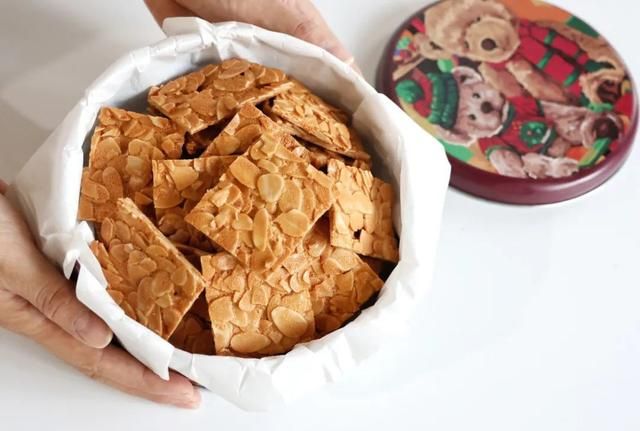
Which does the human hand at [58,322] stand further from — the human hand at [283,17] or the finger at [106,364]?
the human hand at [283,17]

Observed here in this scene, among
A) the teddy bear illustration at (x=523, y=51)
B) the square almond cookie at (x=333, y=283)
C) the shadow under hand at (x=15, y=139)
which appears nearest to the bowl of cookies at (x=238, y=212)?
the square almond cookie at (x=333, y=283)

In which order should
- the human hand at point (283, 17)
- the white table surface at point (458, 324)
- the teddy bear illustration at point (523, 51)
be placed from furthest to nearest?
1. the teddy bear illustration at point (523, 51)
2. the human hand at point (283, 17)
3. the white table surface at point (458, 324)

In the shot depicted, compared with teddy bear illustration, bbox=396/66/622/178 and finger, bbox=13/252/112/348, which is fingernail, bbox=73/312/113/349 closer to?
finger, bbox=13/252/112/348

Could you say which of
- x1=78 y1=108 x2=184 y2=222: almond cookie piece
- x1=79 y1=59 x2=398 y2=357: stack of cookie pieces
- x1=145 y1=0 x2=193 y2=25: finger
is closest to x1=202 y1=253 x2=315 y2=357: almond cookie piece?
x1=79 y1=59 x2=398 y2=357: stack of cookie pieces

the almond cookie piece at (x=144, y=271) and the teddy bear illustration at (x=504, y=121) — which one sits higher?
the almond cookie piece at (x=144, y=271)

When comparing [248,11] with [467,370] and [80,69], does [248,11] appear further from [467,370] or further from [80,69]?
[467,370]

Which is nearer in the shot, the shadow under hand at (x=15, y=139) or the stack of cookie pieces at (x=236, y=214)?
the stack of cookie pieces at (x=236, y=214)

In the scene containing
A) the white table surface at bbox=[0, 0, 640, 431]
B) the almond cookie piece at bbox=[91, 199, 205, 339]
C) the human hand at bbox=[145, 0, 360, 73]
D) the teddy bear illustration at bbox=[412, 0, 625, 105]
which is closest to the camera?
the almond cookie piece at bbox=[91, 199, 205, 339]

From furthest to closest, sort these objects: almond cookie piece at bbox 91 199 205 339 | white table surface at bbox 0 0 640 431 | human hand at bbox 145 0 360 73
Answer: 1. human hand at bbox 145 0 360 73
2. white table surface at bbox 0 0 640 431
3. almond cookie piece at bbox 91 199 205 339
